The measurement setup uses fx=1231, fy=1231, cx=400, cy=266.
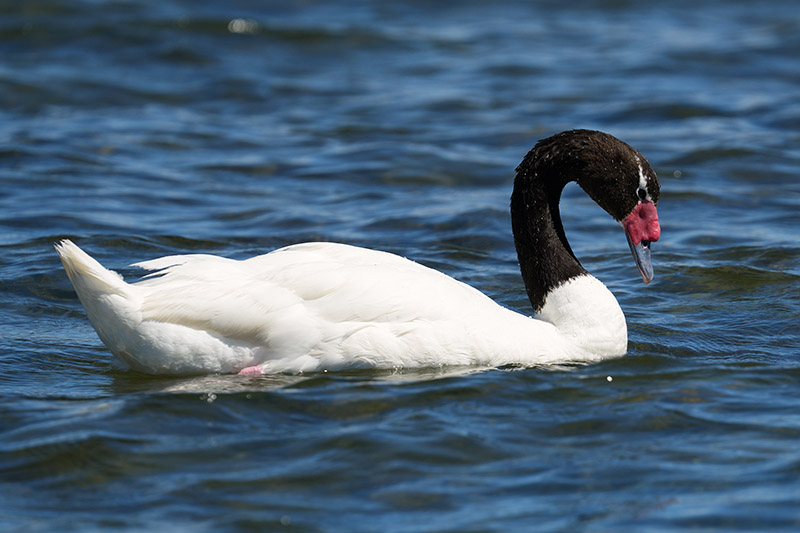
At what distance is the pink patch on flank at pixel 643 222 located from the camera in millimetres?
7797

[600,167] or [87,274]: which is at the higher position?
[600,167]

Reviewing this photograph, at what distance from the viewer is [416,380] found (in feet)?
22.8

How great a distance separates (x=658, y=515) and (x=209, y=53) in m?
14.5

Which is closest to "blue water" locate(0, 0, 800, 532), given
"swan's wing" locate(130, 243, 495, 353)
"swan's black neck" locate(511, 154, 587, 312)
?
"swan's wing" locate(130, 243, 495, 353)

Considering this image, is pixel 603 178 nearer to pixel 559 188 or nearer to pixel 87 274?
pixel 559 188

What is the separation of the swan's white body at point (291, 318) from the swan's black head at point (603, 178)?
40.5 inches

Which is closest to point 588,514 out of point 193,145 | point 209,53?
point 193,145

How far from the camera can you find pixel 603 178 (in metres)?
7.84

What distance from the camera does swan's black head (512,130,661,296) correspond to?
7.75m

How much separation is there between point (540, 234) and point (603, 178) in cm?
54

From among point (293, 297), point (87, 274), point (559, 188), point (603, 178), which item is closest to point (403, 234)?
point (559, 188)

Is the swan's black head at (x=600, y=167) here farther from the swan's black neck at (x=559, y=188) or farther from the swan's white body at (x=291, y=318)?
the swan's white body at (x=291, y=318)

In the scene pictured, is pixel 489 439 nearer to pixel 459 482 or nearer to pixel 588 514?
pixel 459 482

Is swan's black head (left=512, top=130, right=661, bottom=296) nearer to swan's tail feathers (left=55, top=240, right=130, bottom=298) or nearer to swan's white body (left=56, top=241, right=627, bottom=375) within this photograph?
swan's white body (left=56, top=241, right=627, bottom=375)
